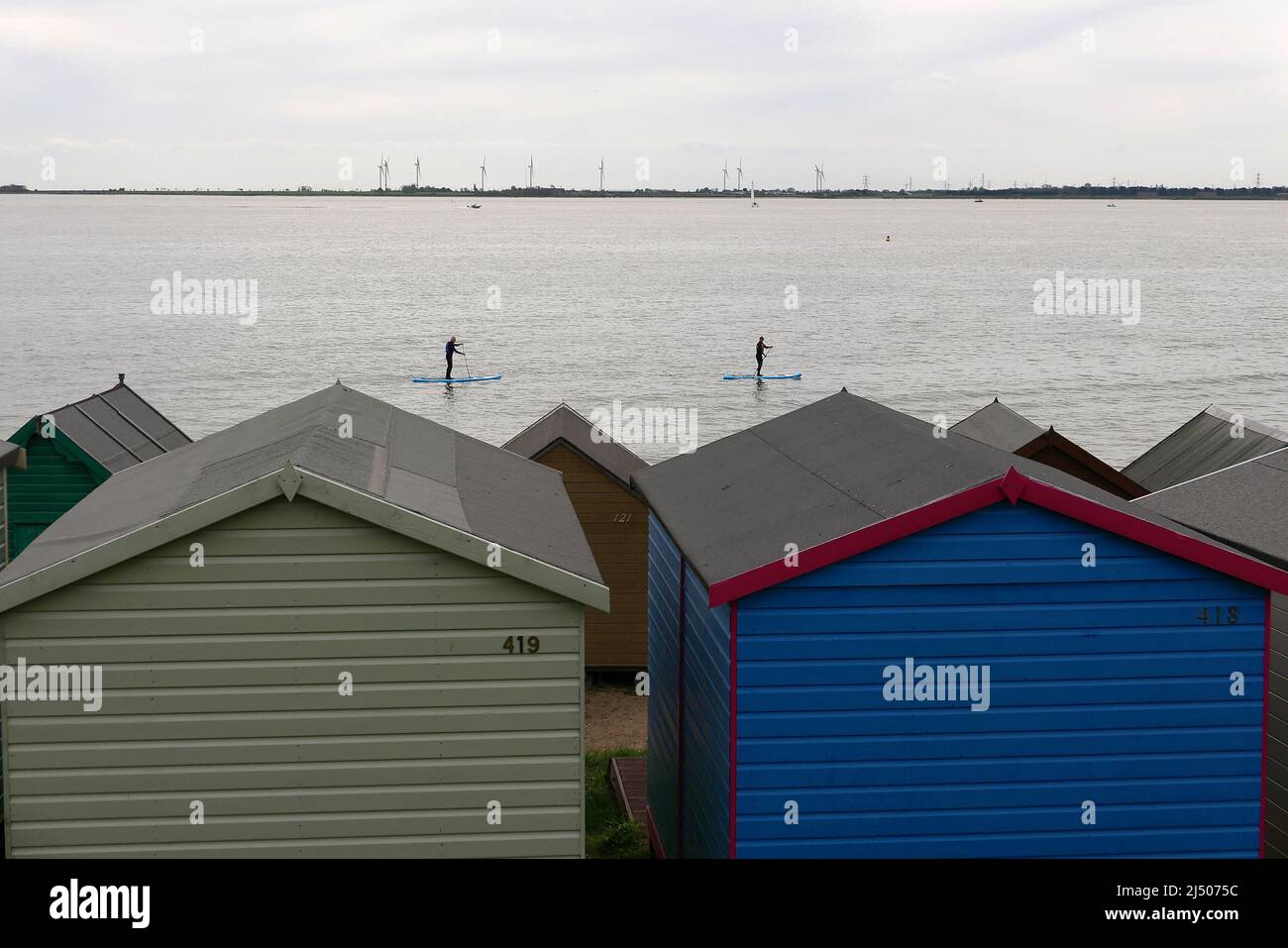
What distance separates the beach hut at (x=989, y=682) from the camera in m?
10.8

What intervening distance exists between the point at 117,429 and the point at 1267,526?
1605 cm

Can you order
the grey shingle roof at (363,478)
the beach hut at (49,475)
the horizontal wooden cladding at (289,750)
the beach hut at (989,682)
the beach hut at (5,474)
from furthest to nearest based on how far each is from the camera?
1. the beach hut at (49,475)
2. the beach hut at (5,474)
3. the grey shingle roof at (363,478)
4. the beach hut at (989,682)
5. the horizontal wooden cladding at (289,750)

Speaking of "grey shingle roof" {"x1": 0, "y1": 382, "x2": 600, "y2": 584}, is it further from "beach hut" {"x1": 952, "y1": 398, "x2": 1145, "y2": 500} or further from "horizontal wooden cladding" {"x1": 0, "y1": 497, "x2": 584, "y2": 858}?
"beach hut" {"x1": 952, "y1": 398, "x2": 1145, "y2": 500}

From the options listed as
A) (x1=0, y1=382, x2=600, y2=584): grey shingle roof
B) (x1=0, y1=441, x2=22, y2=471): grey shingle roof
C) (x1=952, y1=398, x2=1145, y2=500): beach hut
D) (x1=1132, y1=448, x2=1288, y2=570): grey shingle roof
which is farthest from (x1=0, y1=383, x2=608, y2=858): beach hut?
(x1=952, y1=398, x2=1145, y2=500): beach hut

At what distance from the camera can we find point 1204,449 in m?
20.8

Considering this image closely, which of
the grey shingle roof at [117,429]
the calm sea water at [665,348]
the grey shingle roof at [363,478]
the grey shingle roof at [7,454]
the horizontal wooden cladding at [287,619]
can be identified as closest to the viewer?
the horizontal wooden cladding at [287,619]

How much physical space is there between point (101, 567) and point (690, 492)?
595cm

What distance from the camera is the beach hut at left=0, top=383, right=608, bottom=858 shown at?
10.4 m

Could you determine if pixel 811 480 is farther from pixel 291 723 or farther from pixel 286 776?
pixel 286 776

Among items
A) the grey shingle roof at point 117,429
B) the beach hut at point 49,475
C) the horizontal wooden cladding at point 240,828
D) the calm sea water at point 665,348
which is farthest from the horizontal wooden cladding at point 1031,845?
the calm sea water at point 665,348

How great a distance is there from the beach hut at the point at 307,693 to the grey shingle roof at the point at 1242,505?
273 inches

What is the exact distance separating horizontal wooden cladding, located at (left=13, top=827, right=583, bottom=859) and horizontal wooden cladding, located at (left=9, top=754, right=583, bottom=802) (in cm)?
38

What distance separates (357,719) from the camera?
10.6 m

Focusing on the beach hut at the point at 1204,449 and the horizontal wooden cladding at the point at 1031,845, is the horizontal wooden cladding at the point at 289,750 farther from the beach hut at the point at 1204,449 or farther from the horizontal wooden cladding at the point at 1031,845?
the beach hut at the point at 1204,449
